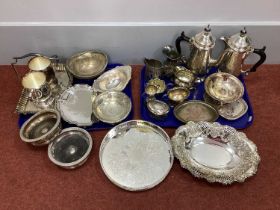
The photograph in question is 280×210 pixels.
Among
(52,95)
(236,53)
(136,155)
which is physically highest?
(236,53)

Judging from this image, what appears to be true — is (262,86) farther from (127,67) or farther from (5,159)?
(5,159)

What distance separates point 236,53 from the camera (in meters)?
0.94

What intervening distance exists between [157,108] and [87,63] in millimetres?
317

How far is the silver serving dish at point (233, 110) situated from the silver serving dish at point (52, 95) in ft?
1.72

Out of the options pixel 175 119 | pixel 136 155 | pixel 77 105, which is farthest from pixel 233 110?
pixel 77 105

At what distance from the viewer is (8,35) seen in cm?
101

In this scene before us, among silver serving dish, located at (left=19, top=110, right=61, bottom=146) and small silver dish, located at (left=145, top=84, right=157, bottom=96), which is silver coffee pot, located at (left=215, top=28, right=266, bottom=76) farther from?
silver serving dish, located at (left=19, top=110, right=61, bottom=146)

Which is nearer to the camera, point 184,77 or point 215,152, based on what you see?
point 215,152

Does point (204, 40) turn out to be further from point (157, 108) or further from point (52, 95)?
point (52, 95)

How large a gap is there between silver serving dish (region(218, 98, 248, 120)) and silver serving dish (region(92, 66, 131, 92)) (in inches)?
13.1

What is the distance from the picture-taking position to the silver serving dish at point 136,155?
0.83 metres

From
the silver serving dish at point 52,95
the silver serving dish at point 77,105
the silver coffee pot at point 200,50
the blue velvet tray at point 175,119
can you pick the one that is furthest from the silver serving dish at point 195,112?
the silver serving dish at point 52,95

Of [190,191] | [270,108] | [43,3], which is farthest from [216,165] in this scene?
[43,3]

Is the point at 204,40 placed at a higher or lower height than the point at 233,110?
higher
